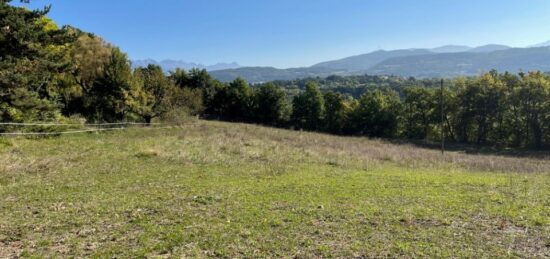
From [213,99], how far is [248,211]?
65.5 metres

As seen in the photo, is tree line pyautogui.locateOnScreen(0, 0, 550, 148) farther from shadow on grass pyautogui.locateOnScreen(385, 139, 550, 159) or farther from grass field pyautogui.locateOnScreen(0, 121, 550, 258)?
shadow on grass pyautogui.locateOnScreen(385, 139, 550, 159)

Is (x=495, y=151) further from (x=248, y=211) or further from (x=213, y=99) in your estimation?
(x=213, y=99)

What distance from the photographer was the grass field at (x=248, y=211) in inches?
266

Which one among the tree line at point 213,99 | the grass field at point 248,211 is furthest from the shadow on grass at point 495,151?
the grass field at point 248,211

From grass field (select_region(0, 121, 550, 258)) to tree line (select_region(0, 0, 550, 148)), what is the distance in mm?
5429

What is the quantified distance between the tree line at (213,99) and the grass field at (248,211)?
17.8 ft

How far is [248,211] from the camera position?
9.09m

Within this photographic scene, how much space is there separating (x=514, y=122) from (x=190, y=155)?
53.3m

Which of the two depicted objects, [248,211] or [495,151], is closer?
[248,211]

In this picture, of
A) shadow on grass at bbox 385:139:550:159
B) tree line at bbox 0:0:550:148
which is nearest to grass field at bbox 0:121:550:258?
tree line at bbox 0:0:550:148

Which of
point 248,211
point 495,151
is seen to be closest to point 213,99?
point 495,151

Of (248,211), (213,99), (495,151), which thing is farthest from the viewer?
(213,99)

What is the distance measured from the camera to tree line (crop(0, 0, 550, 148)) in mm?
19453

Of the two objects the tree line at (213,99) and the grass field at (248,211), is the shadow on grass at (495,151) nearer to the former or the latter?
the tree line at (213,99)
